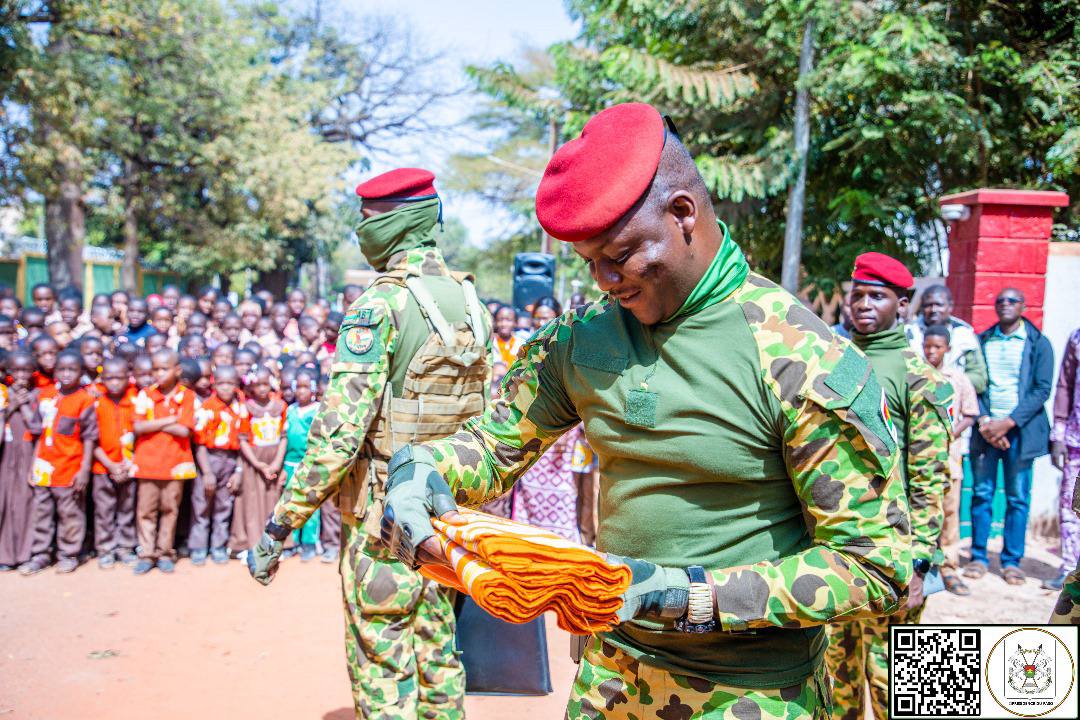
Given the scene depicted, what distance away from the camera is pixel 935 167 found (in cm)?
1101

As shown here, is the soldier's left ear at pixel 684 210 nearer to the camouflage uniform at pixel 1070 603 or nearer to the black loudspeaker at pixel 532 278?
the camouflage uniform at pixel 1070 603

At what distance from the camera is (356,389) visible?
119 inches

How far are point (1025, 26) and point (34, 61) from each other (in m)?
13.0

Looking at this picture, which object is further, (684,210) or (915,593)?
(915,593)

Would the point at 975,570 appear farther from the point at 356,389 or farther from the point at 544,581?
the point at 544,581

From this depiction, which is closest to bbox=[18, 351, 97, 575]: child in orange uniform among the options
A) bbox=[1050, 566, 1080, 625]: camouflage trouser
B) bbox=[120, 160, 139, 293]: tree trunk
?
bbox=[1050, 566, 1080, 625]: camouflage trouser

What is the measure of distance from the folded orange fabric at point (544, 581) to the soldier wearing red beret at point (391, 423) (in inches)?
61.5

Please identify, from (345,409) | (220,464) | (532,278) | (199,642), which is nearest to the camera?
(345,409)

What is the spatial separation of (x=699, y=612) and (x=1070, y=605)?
4.79ft

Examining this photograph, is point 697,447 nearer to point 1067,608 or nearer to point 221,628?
point 1067,608

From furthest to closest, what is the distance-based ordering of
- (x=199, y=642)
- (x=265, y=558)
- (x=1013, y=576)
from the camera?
(x=1013, y=576) < (x=199, y=642) < (x=265, y=558)

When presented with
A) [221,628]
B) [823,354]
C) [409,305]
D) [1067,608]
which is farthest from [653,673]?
[221,628]

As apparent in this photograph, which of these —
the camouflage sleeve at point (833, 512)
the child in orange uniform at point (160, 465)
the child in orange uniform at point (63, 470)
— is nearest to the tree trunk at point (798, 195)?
the child in orange uniform at point (160, 465)

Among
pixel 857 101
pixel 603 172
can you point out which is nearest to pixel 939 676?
pixel 603 172
